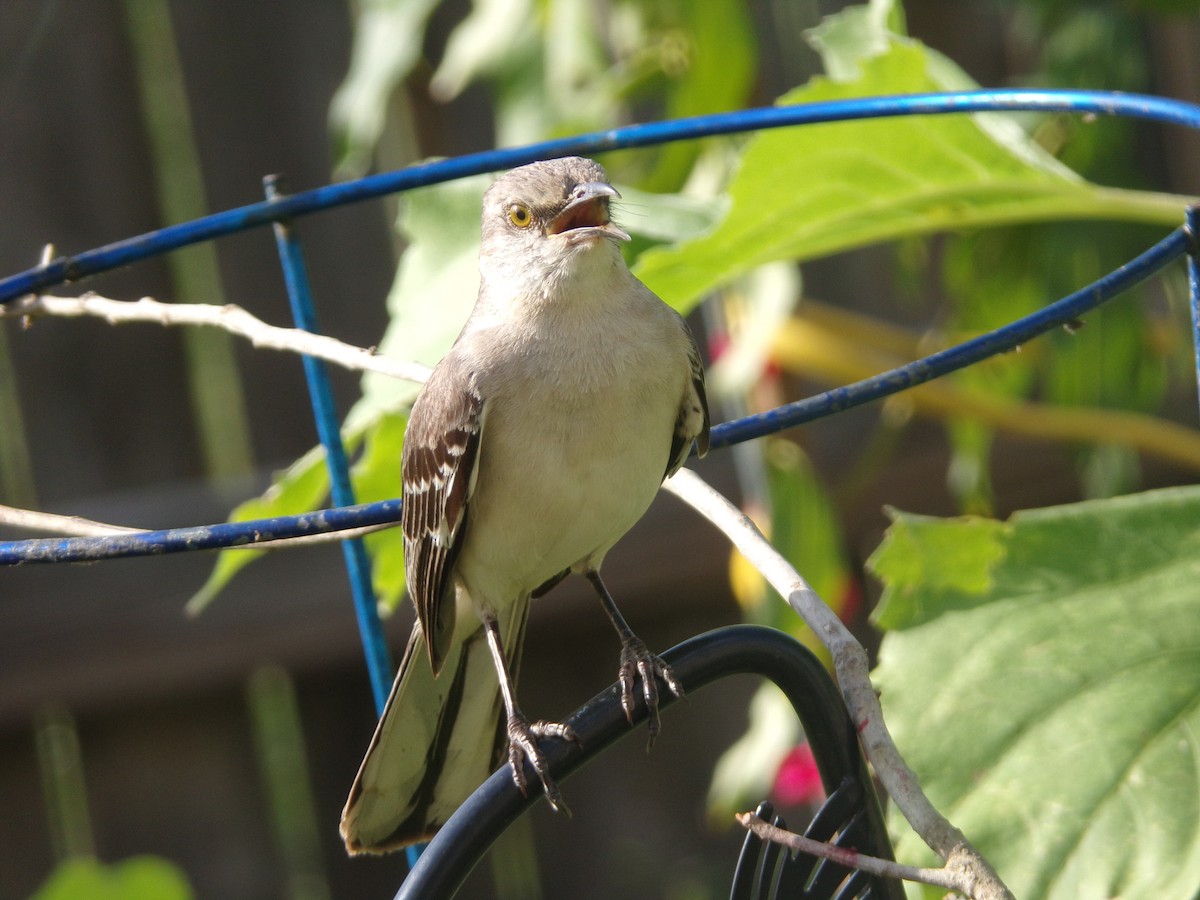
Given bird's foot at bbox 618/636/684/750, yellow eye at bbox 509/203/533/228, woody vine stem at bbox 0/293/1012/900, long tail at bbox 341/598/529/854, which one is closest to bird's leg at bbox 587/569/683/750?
bird's foot at bbox 618/636/684/750

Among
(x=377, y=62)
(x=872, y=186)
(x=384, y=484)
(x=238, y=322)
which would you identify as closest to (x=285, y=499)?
(x=384, y=484)

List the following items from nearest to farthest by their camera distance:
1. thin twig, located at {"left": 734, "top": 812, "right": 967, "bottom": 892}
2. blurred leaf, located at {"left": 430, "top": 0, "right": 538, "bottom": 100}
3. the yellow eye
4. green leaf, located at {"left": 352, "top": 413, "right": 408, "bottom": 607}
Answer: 1. thin twig, located at {"left": 734, "top": 812, "right": 967, "bottom": 892}
2. the yellow eye
3. green leaf, located at {"left": 352, "top": 413, "right": 408, "bottom": 607}
4. blurred leaf, located at {"left": 430, "top": 0, "right": 538, "bottom": 100}

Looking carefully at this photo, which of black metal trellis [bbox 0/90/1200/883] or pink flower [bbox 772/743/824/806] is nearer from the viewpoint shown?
black metal trellis [bbox 0/90/1200/883]

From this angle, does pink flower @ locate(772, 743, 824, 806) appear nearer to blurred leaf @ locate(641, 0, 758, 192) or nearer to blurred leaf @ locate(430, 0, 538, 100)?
blurred leaf @ locate(641, 0, 758, 192)

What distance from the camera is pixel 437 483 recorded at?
1.98 metres

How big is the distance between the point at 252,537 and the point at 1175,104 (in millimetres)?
1223

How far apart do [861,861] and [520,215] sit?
50.5 inches

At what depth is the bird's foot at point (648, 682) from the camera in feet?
5.30

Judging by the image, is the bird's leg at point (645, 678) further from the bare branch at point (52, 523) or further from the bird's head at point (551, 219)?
the bare branch at point (52, 523)

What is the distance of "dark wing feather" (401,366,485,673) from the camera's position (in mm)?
1957

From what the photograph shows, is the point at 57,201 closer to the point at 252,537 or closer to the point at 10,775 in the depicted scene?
the point at 10,775

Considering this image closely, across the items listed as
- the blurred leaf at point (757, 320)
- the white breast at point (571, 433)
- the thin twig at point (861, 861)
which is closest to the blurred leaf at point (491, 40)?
the blurred leaf at point (757, 320)

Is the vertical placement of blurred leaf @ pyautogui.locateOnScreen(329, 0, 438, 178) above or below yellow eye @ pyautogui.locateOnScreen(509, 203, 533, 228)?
above

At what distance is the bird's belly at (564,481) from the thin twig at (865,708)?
0.42ft
